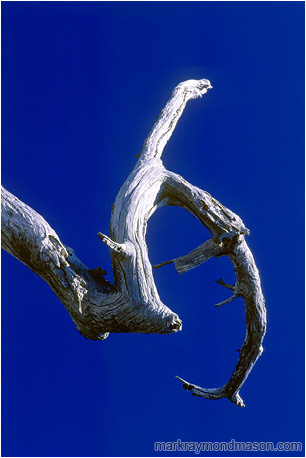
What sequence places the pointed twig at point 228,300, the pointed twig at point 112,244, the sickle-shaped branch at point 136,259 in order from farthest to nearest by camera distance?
1. the pointed twig at point 228,300
2. the sickle-shaped branch at point 136,259
3. the pointed twig at point 112,244

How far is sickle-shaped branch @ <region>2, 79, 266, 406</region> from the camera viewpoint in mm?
3844

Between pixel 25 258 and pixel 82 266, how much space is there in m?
0.43

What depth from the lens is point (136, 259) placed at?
393cm

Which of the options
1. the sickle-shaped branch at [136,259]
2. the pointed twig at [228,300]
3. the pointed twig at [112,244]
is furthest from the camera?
the pointed twig at [228,300]

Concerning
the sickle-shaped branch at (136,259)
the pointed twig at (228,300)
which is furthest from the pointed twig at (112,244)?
the pointed twig at (228,300)

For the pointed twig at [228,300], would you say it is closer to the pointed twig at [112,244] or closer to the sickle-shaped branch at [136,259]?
the sickle-shaped branch at [136,259]

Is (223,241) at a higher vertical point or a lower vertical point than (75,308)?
higher

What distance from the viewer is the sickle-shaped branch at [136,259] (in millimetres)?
3844

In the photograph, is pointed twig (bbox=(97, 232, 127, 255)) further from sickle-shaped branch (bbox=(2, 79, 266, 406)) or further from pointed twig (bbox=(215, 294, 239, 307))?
pointed twig (bbox=(215, 294, 239, 307))

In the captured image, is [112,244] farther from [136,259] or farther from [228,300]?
[228,300]

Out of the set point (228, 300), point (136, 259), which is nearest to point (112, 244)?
point (136, 259)

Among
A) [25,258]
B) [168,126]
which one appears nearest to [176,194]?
[168,126]

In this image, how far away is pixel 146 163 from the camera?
15.1 feet

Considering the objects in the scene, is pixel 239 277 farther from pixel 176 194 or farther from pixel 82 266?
pixel 82 266
